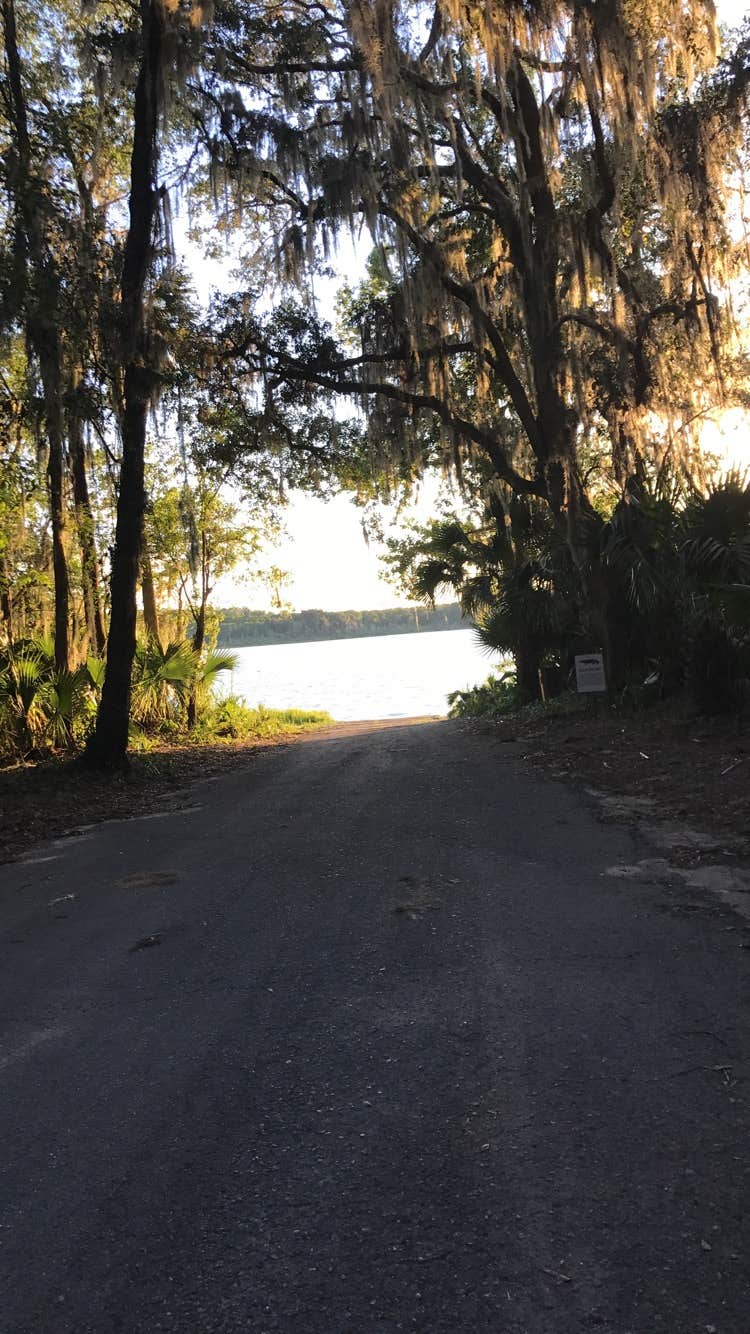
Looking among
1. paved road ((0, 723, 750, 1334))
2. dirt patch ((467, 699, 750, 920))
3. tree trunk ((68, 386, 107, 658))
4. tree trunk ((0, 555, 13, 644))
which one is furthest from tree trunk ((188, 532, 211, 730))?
paved road ((0, 723, 750, 1334))

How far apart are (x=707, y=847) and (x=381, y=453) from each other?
36.8ft

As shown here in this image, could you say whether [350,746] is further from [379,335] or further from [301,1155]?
[301,1155]

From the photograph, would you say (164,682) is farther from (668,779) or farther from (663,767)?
(668,779)

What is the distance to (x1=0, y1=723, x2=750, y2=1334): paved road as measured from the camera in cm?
192

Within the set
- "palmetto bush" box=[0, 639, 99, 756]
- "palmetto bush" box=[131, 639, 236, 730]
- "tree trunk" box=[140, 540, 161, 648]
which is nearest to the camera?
"palmetto bush" box=[0, 639, 99, 756]

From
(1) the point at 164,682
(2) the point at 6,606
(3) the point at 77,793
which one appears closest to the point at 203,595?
(1) the point at 164,682

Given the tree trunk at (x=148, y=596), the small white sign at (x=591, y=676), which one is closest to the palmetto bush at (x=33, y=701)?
the tree trunk at (x=148, y=596)

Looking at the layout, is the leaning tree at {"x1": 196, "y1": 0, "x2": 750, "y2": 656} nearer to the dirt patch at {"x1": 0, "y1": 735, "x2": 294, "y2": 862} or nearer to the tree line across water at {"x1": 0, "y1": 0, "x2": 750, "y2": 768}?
the tree line across water at {"x1": 0, "y1": 0, "x2": 750, "y2": 768}

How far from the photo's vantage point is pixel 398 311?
540 inches

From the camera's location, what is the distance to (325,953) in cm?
397

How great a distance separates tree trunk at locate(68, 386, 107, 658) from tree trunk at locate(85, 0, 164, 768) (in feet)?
3.99

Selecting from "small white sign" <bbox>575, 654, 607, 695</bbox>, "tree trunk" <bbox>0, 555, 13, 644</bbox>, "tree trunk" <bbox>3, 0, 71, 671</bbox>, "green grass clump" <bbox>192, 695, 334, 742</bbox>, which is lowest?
"green grass clump" <bbox>192, 695, 334, 742</bbox>

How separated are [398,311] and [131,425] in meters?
5.12

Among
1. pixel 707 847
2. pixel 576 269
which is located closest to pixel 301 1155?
pixel 707 847
